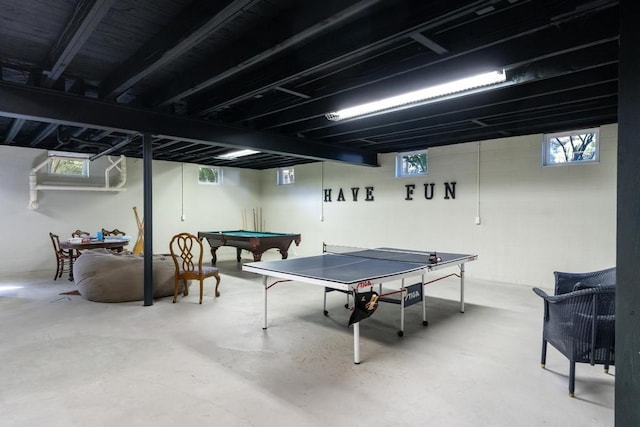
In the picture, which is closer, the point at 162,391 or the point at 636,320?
the point at 636,320

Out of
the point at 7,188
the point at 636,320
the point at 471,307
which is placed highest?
the point at 7,188

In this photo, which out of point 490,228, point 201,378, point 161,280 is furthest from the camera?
point 490,228

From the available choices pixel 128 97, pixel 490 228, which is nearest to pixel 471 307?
pixel 490 228

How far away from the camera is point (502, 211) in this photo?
6.73 meters

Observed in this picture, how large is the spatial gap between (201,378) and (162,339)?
43.4 inches

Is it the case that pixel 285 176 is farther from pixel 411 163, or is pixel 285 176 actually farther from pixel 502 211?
pixel 502 211

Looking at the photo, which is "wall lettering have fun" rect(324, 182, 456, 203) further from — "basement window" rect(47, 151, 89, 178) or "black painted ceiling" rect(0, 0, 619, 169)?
"basement window" rect(47, 151, 89, 178)

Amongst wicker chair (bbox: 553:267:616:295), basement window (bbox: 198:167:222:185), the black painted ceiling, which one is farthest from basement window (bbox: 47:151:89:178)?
wicker chair (bbox: 553:267:616:295)

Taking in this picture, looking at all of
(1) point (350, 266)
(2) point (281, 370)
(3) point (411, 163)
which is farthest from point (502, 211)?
(2) point (281, 370)

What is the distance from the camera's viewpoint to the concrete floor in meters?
2.32

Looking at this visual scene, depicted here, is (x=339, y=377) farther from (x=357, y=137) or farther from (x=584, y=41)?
(x=357, y=137)

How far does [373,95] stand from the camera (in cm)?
417

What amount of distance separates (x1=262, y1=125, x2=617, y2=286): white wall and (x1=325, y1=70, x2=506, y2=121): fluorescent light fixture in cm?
337

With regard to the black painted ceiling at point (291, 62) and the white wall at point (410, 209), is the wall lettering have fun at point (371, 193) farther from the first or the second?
the black painted ceiling at point (291, 62)
